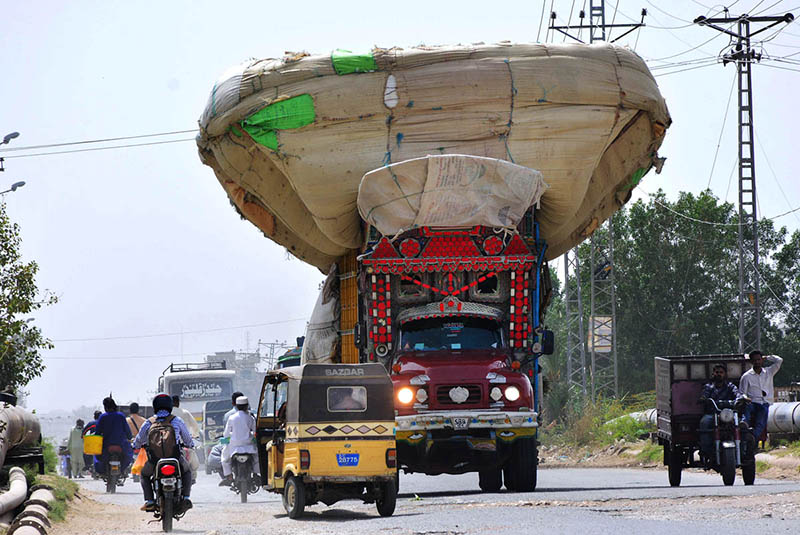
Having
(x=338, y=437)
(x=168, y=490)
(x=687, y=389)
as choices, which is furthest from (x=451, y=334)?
(x=168, y=490)

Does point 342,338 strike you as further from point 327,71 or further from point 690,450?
point 690,450

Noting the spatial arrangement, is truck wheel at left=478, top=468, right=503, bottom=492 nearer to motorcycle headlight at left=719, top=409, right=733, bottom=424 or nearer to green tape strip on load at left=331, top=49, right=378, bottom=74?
motorcycle headlight at left=719, top=409, right=733, bottom=424

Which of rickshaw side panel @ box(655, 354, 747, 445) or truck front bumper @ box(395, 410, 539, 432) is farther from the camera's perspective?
rickshaw side panel @ box(655, 354, 747, 445)

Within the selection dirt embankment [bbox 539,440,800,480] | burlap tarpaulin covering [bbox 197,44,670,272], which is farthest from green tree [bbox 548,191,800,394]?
burlap tarpaulin covering [bbox 197,44,670,272]

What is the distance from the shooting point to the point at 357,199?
1761cm

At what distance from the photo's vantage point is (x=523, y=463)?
16.5 metres

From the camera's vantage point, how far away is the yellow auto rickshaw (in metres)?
13.7

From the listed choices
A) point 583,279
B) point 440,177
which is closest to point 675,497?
point 440,177

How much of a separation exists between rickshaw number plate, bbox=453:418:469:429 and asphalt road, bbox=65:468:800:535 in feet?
3.15

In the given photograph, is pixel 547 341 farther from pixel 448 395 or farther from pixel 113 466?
pixel 113 466

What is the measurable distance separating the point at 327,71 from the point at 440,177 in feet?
7.54

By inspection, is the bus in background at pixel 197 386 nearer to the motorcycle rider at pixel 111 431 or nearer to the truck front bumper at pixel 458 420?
the motorcycle rider at pixel 111 431

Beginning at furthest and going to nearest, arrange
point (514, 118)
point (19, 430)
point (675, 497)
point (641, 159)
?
point (641, 159), point (514, 118), point (19, 430), point (675, 497)

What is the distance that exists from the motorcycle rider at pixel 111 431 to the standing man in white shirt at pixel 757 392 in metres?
11.6
